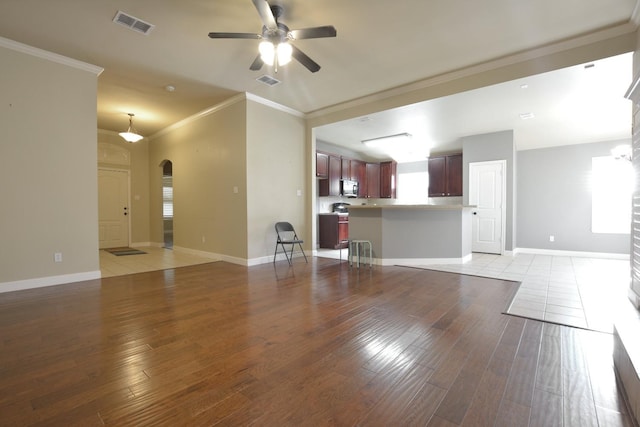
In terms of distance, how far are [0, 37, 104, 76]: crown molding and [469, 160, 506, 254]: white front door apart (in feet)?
23.8

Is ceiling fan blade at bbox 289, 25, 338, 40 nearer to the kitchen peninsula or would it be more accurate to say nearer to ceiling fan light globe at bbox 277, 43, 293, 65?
ceiling fan light globe at bbox 277, 43, 293, 65

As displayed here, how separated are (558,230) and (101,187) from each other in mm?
11262

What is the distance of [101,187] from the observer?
23.4 ft

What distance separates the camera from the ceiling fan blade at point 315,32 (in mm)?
2629

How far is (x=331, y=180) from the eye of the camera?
7.39 m

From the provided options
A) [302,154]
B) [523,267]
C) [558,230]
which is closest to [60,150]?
[302,154]

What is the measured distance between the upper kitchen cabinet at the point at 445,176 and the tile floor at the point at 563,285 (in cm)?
218

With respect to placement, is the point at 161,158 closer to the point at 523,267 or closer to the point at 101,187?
the point at 101,187

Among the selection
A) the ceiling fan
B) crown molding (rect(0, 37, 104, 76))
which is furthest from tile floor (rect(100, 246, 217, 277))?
the ceiling fan

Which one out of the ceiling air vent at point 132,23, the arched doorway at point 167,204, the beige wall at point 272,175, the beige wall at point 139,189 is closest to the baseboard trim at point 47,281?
the beige wall at point 272,175

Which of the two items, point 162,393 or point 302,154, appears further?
point 302,154

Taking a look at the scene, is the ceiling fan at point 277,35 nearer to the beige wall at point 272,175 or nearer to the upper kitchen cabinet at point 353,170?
the beige wall at point 272,175

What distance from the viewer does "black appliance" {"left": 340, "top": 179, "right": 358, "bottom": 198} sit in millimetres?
7727

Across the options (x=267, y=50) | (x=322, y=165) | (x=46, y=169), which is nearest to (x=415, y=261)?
(x=322, y=165)
